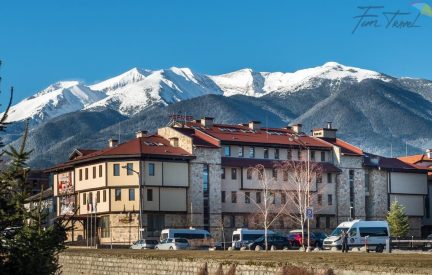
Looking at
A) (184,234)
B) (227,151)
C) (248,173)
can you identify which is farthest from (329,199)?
(184,234)

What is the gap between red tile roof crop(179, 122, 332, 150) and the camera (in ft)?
374

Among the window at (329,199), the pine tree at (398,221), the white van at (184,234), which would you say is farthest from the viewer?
the window at (329,199)

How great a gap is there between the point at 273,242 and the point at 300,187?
23521mm

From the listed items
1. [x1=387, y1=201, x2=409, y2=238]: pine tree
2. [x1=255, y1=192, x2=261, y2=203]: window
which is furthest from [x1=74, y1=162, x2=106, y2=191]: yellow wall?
[x1=387, y1=201, x2=409, y2=238]: pine tree

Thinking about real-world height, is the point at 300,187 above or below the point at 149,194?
above

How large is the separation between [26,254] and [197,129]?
9465 centimetres

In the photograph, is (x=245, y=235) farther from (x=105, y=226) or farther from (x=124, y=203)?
(x=105, y=226)

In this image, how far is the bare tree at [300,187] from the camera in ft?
364

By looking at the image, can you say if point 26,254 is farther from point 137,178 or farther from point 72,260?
point 137,178

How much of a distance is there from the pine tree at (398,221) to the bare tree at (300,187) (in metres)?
9.33

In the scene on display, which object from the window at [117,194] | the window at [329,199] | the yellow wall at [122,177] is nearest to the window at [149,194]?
the yellow wall at [122,177]

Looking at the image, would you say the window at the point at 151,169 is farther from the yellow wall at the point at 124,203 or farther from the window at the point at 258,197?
the window at the point at 258,197

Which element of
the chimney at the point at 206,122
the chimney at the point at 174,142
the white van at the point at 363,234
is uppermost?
the chimney at the point at 206,122

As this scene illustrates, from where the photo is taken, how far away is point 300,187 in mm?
110000
